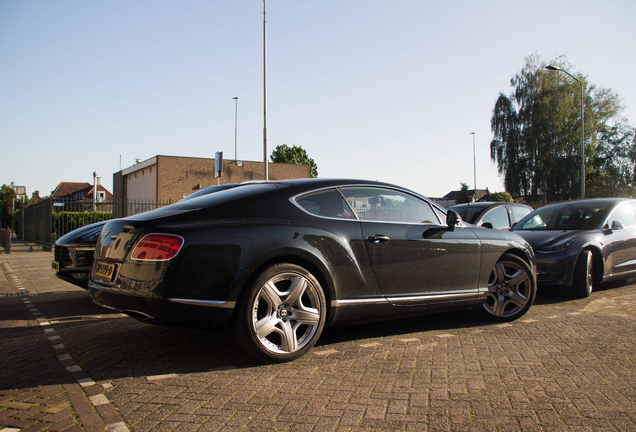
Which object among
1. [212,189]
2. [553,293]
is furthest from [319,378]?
[553,293]

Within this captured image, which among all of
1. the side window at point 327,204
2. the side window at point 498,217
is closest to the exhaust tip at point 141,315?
the side window at point 327,204

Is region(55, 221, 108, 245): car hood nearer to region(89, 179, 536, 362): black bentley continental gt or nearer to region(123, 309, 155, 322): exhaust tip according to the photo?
region(89, 179, 536, 362): black bentley continental gt

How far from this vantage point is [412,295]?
14.0ft

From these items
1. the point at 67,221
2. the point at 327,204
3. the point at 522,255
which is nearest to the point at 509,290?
the point at 522,255

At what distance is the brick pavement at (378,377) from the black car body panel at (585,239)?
5.09ft

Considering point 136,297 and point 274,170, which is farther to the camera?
point 274,170

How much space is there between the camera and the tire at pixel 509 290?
504 centimetres

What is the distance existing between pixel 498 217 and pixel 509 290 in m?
5.12

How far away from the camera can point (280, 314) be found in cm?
355

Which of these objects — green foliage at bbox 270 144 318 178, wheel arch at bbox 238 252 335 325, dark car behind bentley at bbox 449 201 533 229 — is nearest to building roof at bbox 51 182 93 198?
green foliage at bbox 270 144 318 178

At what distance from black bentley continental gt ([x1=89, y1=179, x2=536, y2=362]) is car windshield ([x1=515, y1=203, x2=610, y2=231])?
3679 mm

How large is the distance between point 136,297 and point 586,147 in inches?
1717

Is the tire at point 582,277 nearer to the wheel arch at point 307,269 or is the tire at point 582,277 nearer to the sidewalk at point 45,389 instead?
the wheel arch at point 307,269

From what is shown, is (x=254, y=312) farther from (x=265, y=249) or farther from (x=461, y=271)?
(x=461, y=271)
